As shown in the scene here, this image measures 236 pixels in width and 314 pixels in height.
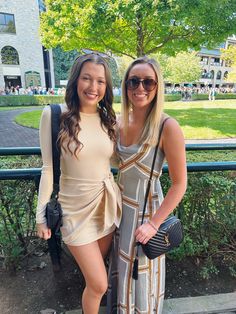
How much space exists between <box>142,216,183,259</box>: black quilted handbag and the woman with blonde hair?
47 millimetres

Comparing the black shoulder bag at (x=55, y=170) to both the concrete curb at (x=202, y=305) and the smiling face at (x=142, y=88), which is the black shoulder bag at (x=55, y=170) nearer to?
the smiling face at (x=142, y=88)

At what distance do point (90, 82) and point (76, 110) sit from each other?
0.20 m

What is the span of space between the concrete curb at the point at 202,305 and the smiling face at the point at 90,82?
1.73 metres

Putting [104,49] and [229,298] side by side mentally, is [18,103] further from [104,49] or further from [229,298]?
[229,298]

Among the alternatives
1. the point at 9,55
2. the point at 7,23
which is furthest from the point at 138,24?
the point at 9,55

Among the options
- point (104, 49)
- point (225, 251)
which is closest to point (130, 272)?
point (225, 251)

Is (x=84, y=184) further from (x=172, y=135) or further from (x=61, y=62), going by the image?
(x=61, y=62)

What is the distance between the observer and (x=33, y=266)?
2539 mm

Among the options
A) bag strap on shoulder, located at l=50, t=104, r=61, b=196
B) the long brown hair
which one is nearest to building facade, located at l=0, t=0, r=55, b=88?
the long brown hair

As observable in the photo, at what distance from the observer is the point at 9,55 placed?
37.4 metres

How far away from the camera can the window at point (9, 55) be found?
37094 millimetres

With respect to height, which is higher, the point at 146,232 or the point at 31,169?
the point at 31,169

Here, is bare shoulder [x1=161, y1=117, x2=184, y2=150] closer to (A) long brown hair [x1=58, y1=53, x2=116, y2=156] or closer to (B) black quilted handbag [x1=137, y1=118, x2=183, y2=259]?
(B) black quilted handbag [x1=137, y1=118, x2=183, y2=259]

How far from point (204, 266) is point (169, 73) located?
51635 mm
